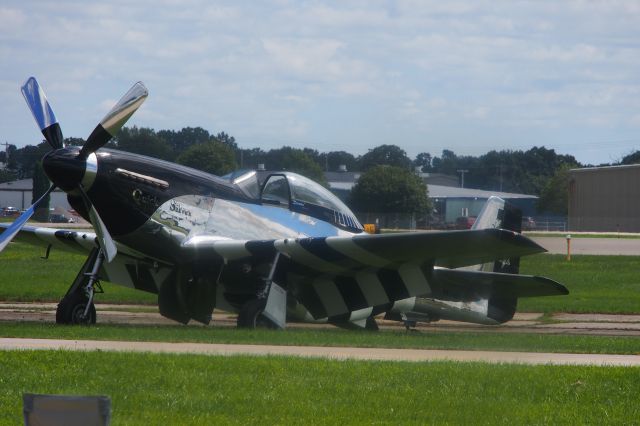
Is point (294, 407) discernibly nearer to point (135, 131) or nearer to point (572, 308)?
point (572, 308)

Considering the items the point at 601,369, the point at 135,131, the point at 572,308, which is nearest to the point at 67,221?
the point at 135,131

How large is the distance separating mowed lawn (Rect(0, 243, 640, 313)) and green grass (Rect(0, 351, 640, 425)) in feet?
46.2

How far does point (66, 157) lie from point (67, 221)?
204 feet

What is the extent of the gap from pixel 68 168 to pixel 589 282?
65.1 ft

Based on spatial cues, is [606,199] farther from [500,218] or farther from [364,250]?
[364,250]

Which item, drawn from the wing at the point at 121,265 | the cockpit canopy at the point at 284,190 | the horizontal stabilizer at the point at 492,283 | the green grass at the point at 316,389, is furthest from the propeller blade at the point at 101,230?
the horizontal stabilizer at the point at 492,283

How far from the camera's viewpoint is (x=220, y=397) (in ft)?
29.9

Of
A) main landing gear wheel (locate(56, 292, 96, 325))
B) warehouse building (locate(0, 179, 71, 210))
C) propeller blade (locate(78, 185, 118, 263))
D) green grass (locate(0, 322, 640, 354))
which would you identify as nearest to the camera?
green grass (locate(0, 322, 640, 354))

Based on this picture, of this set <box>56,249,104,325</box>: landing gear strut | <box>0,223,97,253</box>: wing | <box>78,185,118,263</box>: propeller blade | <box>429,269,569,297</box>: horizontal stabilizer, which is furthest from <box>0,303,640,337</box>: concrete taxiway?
<box>78,185,118,263</box>: propeller blade

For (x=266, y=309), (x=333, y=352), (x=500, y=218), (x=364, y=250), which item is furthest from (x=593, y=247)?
(x=333, y=352)

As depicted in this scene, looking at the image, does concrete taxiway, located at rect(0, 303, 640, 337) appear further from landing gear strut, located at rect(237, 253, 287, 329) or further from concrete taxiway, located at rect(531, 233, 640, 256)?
concrete taxiway, located at rect(531, 233, 640, 256)

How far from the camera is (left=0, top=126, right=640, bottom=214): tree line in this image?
40.9 metres

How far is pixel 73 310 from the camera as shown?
16203mm

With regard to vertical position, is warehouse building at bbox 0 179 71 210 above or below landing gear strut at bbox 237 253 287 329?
above
